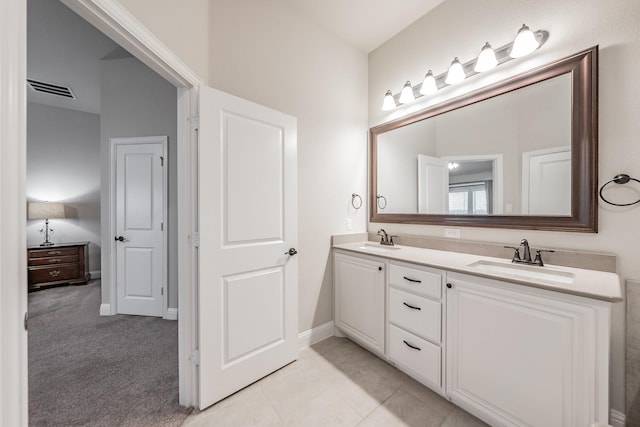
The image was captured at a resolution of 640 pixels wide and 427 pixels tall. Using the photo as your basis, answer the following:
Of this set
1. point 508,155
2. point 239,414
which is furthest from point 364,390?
point 508,155

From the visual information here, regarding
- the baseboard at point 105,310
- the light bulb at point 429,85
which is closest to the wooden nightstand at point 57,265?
the baseboard at point 105,310

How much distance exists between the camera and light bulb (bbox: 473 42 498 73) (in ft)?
5.65

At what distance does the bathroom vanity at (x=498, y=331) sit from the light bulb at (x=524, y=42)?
139cm

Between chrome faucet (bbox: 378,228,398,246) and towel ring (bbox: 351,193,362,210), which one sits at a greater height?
towel ring (bbox: 351,193,362,210)

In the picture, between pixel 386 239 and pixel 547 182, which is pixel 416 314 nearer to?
pixel 386 239

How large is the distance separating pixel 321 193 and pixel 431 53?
1.59m

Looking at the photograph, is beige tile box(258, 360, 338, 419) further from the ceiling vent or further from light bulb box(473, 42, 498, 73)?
the ceiling vent

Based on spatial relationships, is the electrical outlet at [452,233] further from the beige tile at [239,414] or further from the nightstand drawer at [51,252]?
the nightstand drawer at [51,252]

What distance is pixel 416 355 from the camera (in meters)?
1.69

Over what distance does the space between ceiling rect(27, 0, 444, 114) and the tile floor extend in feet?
10.0

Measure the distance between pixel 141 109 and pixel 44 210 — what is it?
2.80m

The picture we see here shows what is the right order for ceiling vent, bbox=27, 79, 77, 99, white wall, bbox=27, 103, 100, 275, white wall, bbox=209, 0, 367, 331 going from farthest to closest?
white wall, bbox=27, 103, 100, 275
ceiling vent, bbox=27, 79, 77, 99
white wall, bbox=209, 0, 367, 331

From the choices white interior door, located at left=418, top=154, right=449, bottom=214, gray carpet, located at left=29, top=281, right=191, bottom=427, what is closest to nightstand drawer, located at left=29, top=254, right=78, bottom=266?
gray carpet, located at left=29, top=281, right=191, bottom=427

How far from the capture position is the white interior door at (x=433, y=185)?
213 cm
